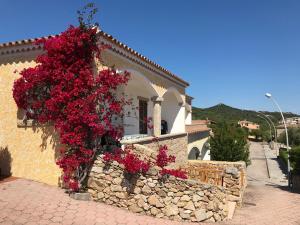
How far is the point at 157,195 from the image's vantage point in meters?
8.66

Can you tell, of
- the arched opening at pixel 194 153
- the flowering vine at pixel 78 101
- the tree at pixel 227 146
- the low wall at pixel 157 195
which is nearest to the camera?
the low wall at pixel 157 195

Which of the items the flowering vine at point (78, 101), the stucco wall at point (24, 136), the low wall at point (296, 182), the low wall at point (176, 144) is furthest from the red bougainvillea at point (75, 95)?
the low wall at point (296, 182)

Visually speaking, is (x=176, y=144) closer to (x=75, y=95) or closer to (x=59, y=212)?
(x=75, y=95)

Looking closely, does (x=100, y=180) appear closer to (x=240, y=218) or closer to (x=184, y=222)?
(x=184, y=222)

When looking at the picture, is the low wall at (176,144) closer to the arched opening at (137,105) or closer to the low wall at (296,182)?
the arched opening at (137,105)

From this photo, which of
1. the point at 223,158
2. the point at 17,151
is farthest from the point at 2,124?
the point at 223,158

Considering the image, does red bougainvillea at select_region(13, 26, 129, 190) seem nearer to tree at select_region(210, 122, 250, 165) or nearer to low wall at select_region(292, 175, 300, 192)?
low wall at select_region(292, 175, 300, 192)

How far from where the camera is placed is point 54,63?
29.8ft

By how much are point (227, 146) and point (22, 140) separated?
1780 cm

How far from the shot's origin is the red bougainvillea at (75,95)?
8811mm

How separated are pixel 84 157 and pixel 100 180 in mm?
880

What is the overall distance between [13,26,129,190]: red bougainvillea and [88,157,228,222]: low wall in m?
0.78

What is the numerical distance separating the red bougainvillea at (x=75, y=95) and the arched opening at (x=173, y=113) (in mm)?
10438

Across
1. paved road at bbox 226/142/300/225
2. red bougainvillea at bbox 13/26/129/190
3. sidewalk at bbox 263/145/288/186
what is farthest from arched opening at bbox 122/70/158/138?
sidewalk at bbox 263/145/288/186
